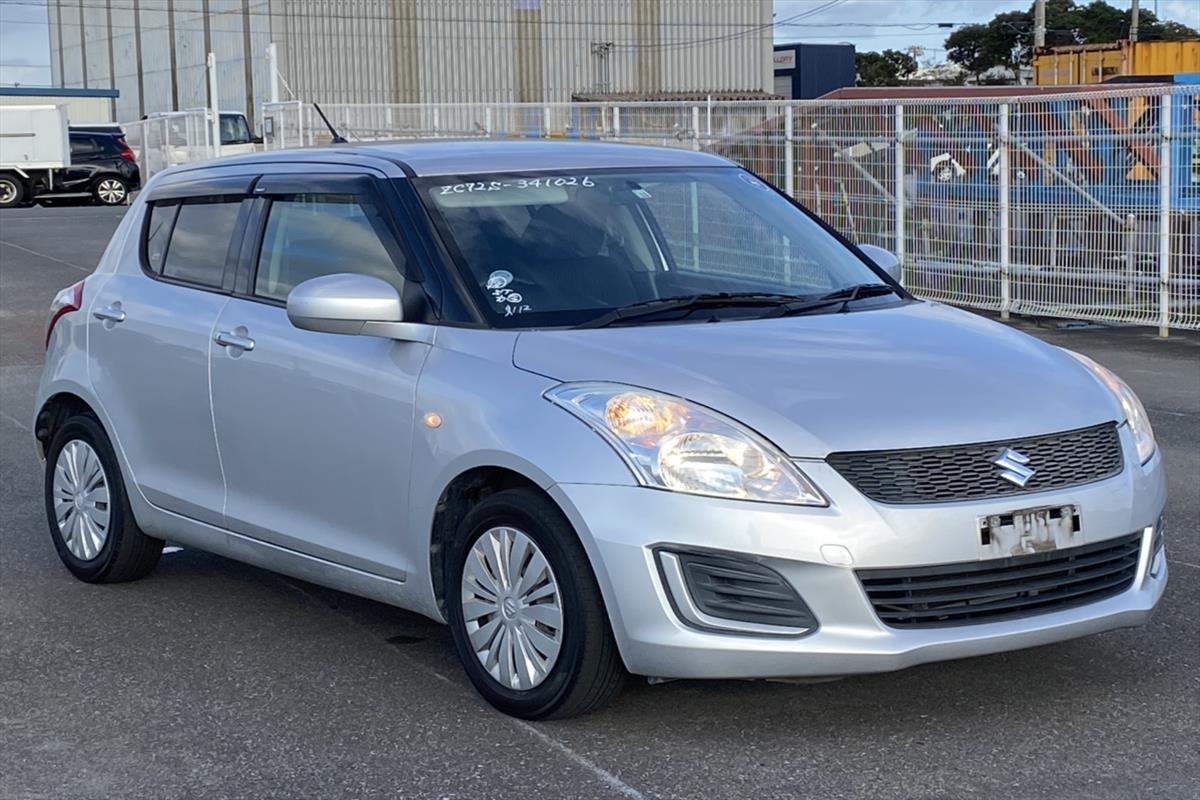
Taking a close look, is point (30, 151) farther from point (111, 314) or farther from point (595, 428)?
point (595, 428)

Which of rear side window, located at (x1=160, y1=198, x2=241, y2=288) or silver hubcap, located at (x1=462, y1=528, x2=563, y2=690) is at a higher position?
rear side window, located at (x1=160, y1=198, x2=241, y2=288)

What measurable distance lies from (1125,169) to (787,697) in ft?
31.6

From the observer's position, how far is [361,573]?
5.16m

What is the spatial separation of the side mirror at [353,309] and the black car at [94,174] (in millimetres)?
37708

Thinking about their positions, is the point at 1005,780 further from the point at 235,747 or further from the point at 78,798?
the point at 78,798

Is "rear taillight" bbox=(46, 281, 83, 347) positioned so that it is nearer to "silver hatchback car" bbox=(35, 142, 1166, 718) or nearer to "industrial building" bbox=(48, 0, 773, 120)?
"silver hatchback car" bbox=(35, 142, 1166, 718)

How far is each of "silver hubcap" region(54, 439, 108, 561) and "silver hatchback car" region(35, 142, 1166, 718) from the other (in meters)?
0.02

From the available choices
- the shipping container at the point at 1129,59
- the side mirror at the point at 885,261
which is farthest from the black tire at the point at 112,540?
the shipping container at the point at 1129,59

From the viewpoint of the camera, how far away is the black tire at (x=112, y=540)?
625 cm

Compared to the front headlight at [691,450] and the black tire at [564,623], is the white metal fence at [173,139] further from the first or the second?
the front headlight at [691,450]

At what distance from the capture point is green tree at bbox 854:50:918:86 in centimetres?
10994

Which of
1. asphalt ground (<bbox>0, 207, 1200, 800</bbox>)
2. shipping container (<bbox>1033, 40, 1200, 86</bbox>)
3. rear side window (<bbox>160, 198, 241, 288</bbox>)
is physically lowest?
asphalt ground (<bbox>0, 207, 1200, 800</bbox>)

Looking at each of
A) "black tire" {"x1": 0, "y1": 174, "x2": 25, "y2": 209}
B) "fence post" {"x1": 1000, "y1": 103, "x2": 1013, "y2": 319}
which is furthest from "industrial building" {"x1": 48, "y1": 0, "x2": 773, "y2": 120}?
"fence post" {"x1": 1000, "y1": 103, "x2": 1013, "y2": 319}

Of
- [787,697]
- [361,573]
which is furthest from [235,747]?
[787,697]
